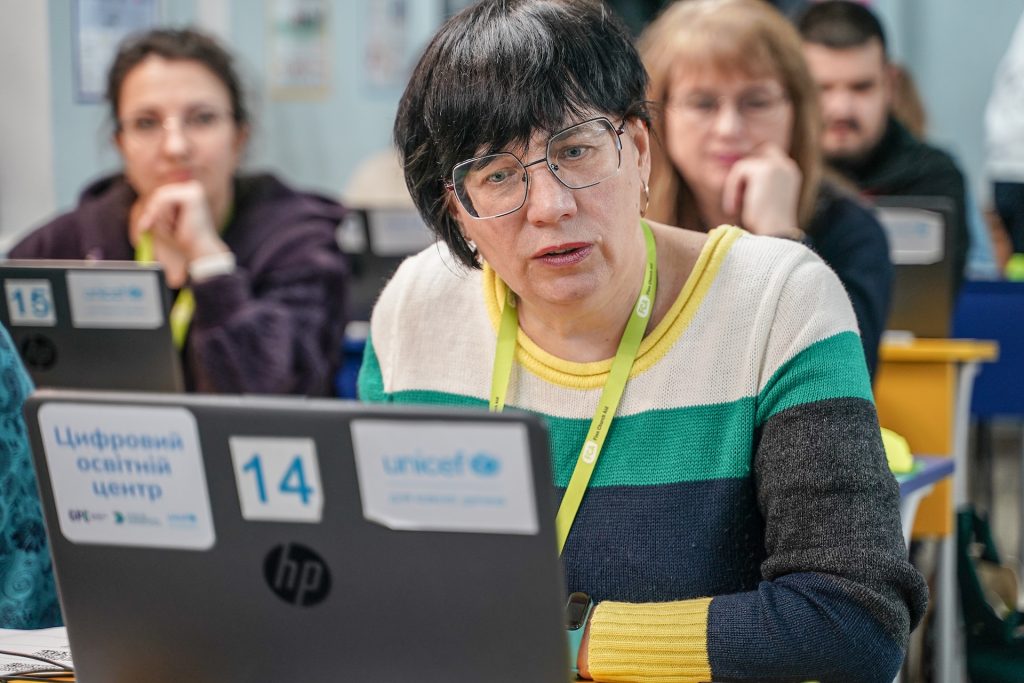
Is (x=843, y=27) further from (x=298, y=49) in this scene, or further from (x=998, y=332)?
(x=298, y=49)

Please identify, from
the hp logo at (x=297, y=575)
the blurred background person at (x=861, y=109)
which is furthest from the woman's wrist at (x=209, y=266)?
the hp logo at (x=297, y=575)

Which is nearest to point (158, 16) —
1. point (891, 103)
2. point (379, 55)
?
point (379, 55)

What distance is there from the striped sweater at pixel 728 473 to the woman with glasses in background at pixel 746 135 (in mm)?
893

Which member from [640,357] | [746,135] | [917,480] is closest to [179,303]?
[746,135]

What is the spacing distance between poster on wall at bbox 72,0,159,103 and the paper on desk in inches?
119

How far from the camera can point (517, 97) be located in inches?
48.8

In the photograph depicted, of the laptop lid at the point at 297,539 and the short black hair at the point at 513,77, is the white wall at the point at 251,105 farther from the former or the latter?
the laptop lid at the point at 297,539

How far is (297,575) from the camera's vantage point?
855mm

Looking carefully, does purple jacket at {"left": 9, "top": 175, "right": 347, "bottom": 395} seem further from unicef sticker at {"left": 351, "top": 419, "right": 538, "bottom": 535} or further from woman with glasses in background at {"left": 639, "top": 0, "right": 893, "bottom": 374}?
unicef sticker at {"left": 351, "top": 419, "right": 538, "bottom": 535}

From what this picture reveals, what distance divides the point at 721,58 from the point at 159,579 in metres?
1.66

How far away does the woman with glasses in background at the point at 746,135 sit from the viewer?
7.52 feet

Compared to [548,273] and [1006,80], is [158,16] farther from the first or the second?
[548,273]

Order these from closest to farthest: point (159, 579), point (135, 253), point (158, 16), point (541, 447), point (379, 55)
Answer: point (541, 447)
point (159, 579)
point (135, 253)
point (158, 16)
point (379, 55)

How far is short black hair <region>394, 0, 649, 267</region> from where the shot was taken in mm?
1244
